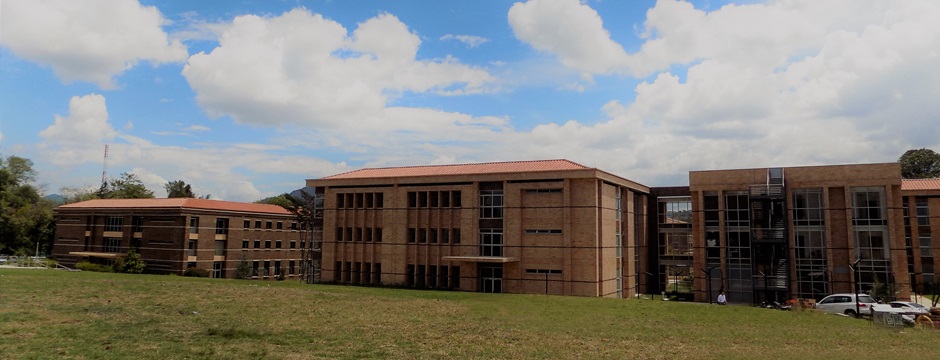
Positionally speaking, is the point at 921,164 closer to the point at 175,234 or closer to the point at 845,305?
the point at 845,305

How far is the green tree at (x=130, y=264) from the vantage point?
2680 inches

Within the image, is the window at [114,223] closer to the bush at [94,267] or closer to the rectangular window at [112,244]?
the rectangular window at [112,244]

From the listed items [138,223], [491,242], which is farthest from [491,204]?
[138,223]

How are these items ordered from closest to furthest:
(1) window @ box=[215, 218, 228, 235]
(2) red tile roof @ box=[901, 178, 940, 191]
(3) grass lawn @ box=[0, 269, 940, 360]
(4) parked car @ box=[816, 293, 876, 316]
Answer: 1. (3) grass lawn @ box=[0, 269, 940, 360]
2. (4) parked car @ box=[816, 293, 876, 316]
3. (2) red tile roof @ box=[901, 178, 940, 191]
4. (1) window @ box=[215, 218, 228, 235]

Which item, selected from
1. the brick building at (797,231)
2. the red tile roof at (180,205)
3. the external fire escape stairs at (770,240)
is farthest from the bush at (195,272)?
the external fire escape stairs at (770,240)

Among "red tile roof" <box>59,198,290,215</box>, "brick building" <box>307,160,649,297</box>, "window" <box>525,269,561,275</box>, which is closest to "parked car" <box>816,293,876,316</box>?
"brick building" <box>307,160,649,297</box>

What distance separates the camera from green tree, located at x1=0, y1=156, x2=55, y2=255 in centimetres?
8219

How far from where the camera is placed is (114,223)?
245 feet

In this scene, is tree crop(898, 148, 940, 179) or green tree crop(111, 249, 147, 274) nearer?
green tree crop(111, 249, 147, 274)

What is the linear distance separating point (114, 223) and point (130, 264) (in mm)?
9424

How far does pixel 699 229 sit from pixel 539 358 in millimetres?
35402

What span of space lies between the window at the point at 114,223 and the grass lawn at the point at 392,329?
4108 cm

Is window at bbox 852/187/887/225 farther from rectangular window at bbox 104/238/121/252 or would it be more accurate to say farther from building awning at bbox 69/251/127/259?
rectangular window at bbox 104/238/121/252

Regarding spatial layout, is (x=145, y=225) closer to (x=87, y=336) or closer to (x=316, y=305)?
(x=316, y=305)
